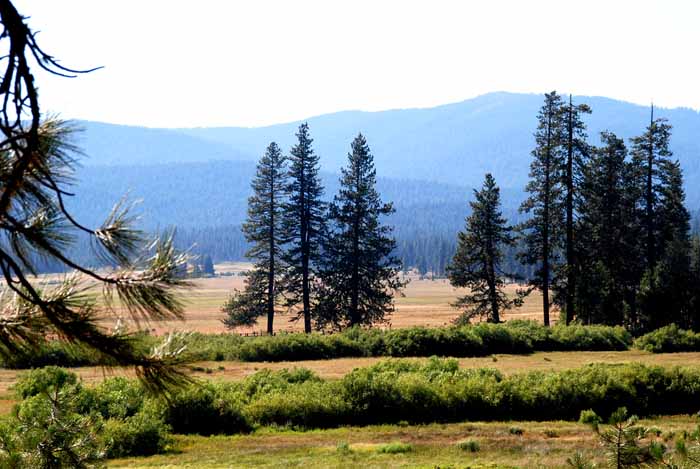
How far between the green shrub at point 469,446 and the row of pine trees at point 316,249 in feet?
90.1

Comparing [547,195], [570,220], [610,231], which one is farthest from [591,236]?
[547,195]

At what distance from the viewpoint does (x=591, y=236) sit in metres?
46.0

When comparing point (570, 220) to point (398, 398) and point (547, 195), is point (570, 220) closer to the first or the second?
point (547, 195)

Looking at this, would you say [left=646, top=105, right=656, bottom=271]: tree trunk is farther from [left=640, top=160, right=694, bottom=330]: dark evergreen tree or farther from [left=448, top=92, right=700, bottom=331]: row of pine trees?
[left=640, top=160, right=694, bottom=330]: dark evergreen tree

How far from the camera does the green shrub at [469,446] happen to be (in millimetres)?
16677

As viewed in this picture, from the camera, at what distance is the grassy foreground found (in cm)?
1525

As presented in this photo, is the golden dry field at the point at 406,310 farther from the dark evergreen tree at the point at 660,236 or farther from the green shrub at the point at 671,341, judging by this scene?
the green shrub at the point at 671,341

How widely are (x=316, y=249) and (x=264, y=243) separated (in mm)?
3093

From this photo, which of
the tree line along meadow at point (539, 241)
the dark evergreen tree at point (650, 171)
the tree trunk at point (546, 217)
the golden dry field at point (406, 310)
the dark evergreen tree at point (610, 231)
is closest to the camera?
the tree line along meadow at point (539, 241)

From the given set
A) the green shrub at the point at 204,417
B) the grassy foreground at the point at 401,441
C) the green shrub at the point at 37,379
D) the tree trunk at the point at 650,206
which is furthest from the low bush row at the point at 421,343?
the grassy foreground at the point at 401,441

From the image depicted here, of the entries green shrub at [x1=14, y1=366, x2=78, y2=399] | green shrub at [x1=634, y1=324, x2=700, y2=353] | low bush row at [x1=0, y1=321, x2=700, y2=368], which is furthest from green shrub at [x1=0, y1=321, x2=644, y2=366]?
green shrub at [x1=14, y1=366, x2=78, y2=399]

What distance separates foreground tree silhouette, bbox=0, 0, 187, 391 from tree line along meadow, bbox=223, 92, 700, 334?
38366 mm

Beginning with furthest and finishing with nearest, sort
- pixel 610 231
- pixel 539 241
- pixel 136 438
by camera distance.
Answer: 1. pixel 610 231
2. pixel 539 241
3. pixel 136 438

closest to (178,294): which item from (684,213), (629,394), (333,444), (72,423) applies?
(72,423)
